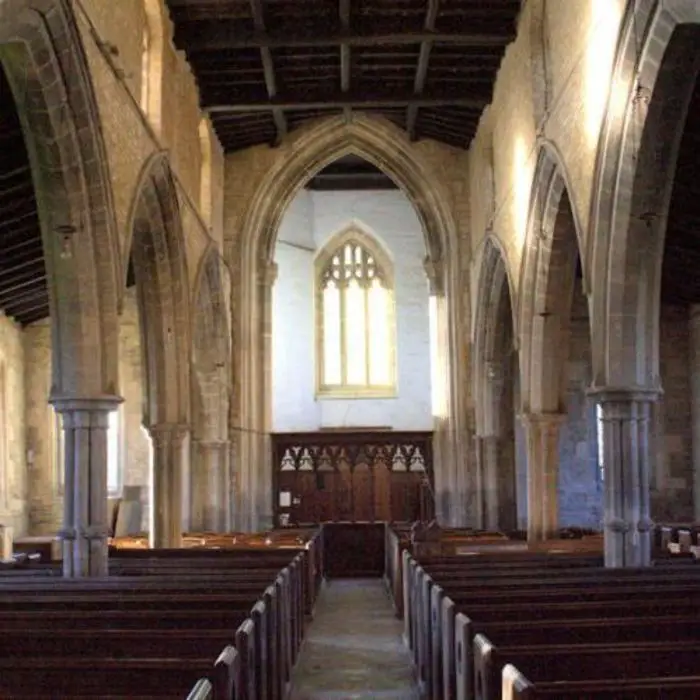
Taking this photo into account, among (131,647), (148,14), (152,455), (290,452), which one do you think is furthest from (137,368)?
(131,647)

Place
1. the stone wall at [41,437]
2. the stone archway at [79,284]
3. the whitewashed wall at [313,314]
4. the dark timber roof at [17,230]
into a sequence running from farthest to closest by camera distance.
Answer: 1. the whitewashed wall at [313,314]
2. the stone wall at [41,437]
3. the dark timber roof at [17,230]
4. the stone archway at [79,284]

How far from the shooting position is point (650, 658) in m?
4.71

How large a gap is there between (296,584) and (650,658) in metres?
6.16

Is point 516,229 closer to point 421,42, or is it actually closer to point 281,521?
point 421,42

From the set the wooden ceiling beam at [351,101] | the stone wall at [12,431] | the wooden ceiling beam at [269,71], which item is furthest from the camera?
the stone wall at [12,431]

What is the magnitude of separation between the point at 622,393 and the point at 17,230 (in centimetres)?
893

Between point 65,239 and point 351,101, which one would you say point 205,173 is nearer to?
point 351,101

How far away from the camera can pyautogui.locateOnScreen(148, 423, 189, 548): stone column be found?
15.6 metres

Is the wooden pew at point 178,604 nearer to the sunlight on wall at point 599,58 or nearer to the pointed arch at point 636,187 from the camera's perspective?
the pointed arch at point 636,187

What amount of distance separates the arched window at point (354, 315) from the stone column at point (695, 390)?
8.98m

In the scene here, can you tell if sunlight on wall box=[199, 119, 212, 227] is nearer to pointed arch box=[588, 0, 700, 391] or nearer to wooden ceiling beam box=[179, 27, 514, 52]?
wooden ceiling beam box=[179, 27, 514, 52]

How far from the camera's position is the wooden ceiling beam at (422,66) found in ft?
49.8

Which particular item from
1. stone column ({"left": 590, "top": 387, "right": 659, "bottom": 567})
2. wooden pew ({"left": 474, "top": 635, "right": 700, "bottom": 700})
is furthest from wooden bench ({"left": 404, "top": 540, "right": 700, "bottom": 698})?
stone column ({"left": 590, "top": 387, "right": 659, "bottom": 567})

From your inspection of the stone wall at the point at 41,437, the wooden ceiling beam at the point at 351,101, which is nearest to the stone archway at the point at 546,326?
the wooden ceiling beam at the point at 351,101
